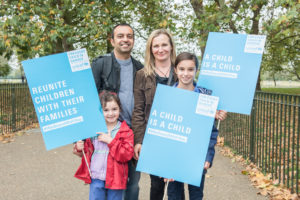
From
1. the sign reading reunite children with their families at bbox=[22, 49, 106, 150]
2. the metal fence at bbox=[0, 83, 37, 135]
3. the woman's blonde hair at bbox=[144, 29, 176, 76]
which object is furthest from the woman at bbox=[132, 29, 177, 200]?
the metal fence at bbox=[0, 83, 37, 135]

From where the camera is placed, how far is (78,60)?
238cm

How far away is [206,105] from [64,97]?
1183 mm

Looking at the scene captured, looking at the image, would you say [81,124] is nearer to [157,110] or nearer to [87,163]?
[87,163]

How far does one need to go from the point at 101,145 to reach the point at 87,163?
22cm

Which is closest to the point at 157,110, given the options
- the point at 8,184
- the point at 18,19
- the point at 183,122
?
the point at 183,122

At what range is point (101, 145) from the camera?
2598mm

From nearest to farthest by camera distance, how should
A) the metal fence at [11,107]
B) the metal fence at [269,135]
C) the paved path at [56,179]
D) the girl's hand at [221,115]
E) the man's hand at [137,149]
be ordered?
the girl's hand at [221,115] → the man's hand at [137,149] → the paved path at [56,179] → the metal fence at [269,135] → the metal fence at [11,107]

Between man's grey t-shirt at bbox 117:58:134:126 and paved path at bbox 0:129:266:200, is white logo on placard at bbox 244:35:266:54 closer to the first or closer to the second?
man's grey t-shirt at bbox 117:58:134:126

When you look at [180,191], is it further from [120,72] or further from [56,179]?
[56,179]

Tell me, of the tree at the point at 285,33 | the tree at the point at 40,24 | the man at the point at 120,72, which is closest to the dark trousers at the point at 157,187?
the man at the point at 120,72

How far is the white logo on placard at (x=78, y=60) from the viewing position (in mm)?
2361

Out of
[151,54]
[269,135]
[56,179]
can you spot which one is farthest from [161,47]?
[269,135]

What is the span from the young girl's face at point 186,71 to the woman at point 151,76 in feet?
0.65

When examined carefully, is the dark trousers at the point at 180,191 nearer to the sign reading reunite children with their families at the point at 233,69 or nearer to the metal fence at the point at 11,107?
the sign reading reunite children with their families at the point at 233,69
